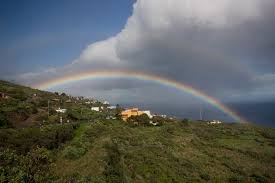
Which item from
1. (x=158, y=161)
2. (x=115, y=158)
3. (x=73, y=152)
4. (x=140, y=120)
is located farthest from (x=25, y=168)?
(x=140, y=120)

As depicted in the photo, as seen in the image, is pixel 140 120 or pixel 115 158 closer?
pixel 115 158

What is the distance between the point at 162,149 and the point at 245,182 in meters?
11.5

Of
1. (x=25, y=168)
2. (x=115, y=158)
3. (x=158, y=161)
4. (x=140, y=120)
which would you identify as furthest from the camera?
(x=140, y=120)

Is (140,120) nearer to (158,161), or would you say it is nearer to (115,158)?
(158,161)

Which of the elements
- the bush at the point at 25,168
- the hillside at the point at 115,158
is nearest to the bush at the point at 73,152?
the hillside at the point at 115,158

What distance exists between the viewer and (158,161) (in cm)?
3309

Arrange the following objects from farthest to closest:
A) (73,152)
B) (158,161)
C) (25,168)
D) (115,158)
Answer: (158,161) < (73,152) < (115,158) < (25,168)

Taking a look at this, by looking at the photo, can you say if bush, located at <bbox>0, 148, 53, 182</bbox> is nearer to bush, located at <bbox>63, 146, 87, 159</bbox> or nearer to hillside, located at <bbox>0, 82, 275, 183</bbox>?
hillside, located at <bbox>0, 82, 275, 183</bbox>

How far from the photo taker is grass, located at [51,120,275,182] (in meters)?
27.5

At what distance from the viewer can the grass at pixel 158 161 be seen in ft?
90.1

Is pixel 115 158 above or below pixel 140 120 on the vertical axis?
below

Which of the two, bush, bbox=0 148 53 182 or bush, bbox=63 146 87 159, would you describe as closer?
bush, bbox=0 148 53 182

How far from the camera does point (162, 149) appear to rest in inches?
1551

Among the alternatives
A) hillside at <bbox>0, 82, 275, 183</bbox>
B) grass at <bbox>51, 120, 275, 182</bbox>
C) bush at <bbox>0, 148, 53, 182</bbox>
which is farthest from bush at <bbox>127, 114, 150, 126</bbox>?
bush at <bbox>0, 148, 53, 182</bbox>
